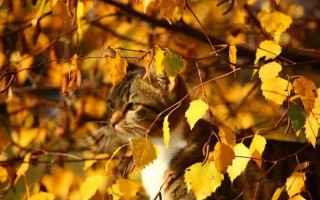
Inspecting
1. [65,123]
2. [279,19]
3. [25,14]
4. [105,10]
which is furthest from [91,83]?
[279,19]

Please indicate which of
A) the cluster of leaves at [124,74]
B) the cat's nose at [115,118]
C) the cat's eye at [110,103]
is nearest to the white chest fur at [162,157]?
the cluster of leaves at [124,74]

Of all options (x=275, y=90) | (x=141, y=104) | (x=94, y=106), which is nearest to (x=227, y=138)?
(x=275, y=90)

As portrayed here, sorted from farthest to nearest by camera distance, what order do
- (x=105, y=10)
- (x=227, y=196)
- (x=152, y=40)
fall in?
(x=105, y=10)
(x=152, y=40)
(x=227, y=196)

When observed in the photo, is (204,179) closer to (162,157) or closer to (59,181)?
(162,157)

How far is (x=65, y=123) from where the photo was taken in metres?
3.17

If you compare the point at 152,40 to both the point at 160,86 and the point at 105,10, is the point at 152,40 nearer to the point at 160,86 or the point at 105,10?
the point at 105,10

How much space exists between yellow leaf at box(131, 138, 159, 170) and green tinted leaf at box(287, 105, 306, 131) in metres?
0.49

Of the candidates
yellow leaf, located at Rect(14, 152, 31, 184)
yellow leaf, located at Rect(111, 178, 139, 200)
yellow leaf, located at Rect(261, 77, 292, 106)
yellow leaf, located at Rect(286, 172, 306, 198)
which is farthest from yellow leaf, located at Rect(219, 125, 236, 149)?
yellow leaf, located at Rect(14, 152, 31, 184)

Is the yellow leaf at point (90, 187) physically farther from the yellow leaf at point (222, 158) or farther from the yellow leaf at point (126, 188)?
the yellow leaf at point (222, 158)

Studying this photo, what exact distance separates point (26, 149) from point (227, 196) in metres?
1.37

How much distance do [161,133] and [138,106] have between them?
7.4 inches

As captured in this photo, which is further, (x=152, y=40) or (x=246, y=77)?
(x=246, y=77)

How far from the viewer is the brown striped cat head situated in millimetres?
2408

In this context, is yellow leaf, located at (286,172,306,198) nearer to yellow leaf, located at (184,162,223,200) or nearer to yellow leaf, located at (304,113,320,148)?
yellow leaf, located at (304,113,320,148)
